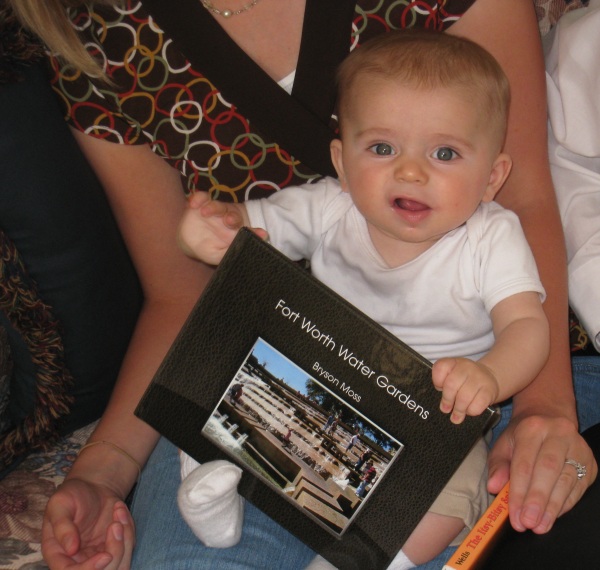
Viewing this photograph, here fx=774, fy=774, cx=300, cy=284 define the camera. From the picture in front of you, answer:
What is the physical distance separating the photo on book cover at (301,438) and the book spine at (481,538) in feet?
0.44

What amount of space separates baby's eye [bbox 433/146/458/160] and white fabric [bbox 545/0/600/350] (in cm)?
32

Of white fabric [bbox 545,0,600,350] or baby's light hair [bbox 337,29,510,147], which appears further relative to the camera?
white fabric [bbox 545,0,600,350]

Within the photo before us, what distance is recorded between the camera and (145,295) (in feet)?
4.68

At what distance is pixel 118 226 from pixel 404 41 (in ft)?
1.99

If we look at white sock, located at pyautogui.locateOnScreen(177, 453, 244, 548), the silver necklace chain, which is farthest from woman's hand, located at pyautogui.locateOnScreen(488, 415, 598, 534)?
the silver necklace chain

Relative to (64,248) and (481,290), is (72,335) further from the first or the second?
(481,290)

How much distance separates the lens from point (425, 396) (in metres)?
0.94

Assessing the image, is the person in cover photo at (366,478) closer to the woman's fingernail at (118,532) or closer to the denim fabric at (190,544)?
the denim fabric at (190,544)

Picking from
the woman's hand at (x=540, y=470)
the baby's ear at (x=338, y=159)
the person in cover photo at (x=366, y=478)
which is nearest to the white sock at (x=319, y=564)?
the person in cover photo at (x=366, y=478)

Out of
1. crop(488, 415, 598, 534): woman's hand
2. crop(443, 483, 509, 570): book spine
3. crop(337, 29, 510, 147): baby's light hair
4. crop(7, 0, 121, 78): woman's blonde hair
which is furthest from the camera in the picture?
crop(7, 0, 121, 78): woman's blonde hair

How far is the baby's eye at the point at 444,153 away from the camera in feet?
3.49

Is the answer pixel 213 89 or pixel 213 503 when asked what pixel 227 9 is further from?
pixel 213 503

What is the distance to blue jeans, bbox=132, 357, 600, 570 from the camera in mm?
1111

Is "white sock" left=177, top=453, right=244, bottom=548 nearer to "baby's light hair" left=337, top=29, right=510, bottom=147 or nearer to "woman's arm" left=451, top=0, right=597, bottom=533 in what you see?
"woman's arm" left=451, top=0, right=597, bottom=533
